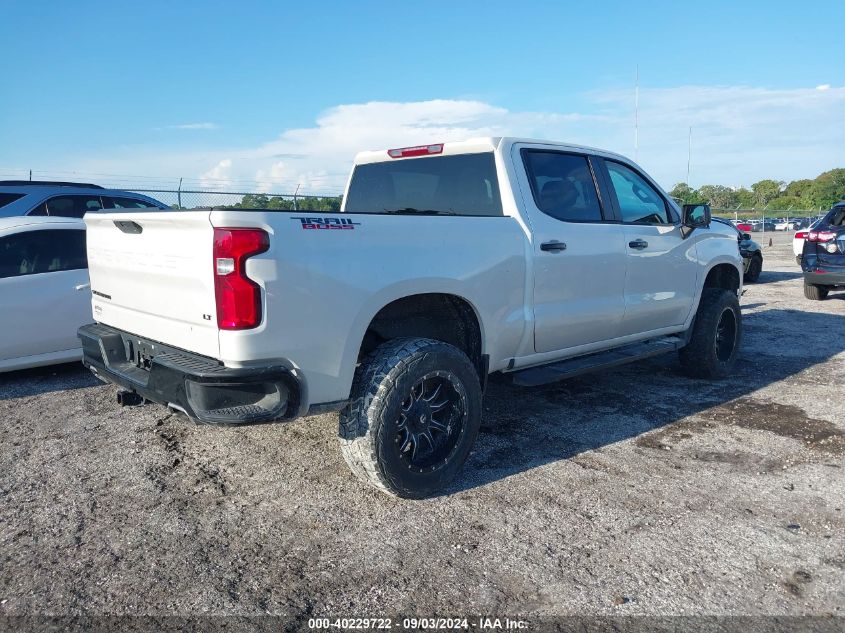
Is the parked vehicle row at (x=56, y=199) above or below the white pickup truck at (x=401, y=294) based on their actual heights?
above

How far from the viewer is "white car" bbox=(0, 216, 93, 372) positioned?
5.73 meters

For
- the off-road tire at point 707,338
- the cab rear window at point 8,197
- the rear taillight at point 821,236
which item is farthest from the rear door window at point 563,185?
the rear taillight at point 821,236

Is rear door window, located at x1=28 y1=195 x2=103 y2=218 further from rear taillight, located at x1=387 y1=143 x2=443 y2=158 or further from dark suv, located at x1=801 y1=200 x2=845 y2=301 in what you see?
dark suv, located at x1=801 y1=200 x2=845 y2=301

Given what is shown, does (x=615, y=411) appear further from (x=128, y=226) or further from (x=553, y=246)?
(x=128, y=226)

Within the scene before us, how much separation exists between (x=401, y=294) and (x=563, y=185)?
1.81m

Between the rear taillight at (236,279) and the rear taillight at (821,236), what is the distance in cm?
1016

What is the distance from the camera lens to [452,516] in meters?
3.50

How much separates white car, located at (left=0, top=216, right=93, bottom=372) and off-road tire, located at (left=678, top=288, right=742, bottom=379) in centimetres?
533

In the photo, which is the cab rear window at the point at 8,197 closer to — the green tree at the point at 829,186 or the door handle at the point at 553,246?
the door handle at the point at 553,246

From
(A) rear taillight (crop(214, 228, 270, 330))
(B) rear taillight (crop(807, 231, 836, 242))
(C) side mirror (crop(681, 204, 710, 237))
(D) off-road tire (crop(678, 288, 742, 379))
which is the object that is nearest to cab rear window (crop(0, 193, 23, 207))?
(A) rear taillight (crop(214, 228, 270, 330))

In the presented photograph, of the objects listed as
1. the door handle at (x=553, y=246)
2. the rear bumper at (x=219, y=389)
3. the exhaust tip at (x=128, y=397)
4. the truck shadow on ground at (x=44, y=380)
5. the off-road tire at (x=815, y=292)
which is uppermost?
the door handle at (x=553, y=246)

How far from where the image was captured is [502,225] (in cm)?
412

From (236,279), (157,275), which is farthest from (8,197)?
(236,279)

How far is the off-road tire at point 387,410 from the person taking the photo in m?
3.44
